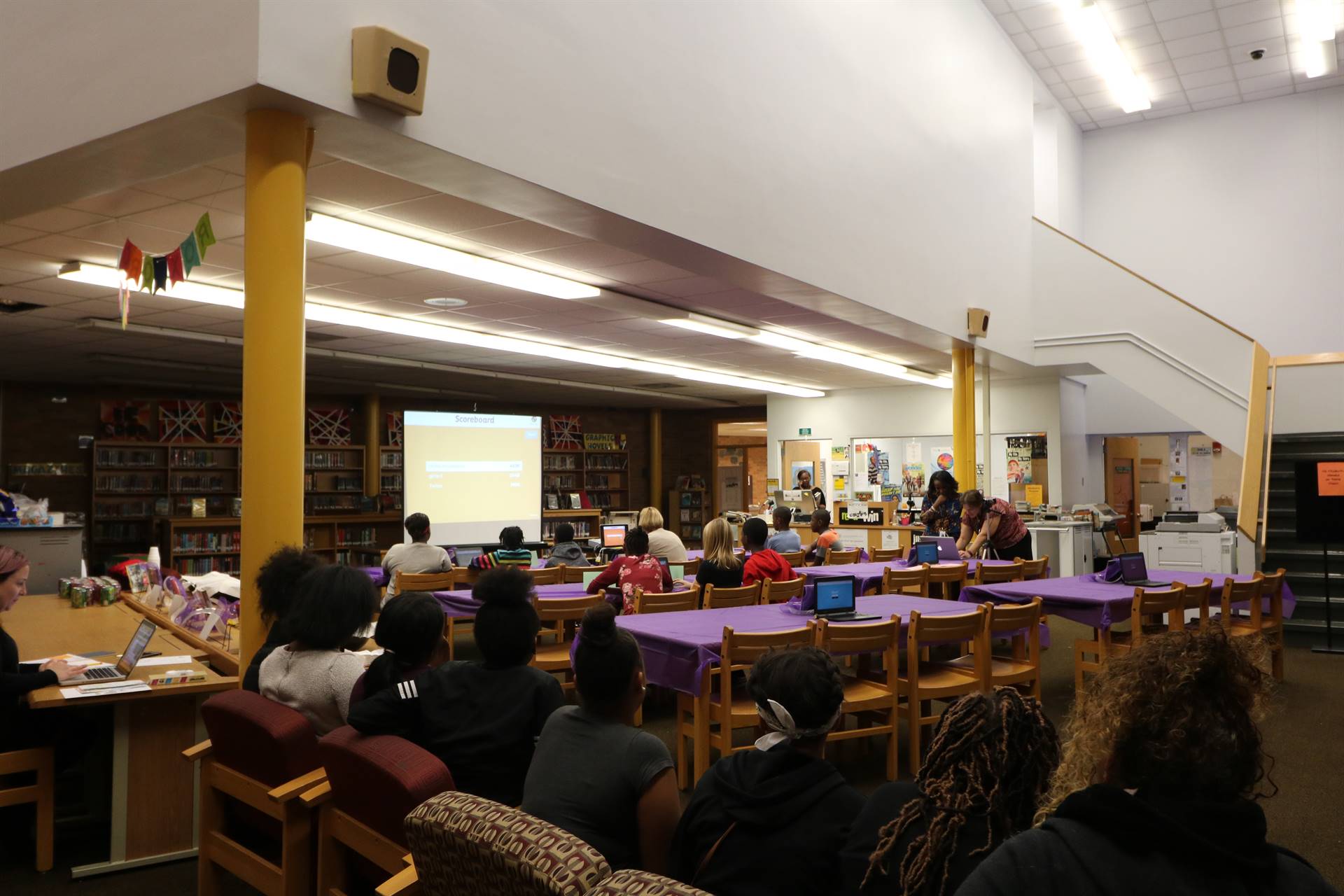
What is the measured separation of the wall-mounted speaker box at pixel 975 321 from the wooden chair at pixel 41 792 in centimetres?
865

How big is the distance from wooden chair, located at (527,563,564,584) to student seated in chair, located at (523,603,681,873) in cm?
495

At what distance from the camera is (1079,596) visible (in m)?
5.72

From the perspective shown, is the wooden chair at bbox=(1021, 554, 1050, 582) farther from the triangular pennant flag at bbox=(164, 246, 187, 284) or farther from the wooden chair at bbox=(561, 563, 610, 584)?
the triangular pennant flag at bbox=(164, 246, 187, 284)

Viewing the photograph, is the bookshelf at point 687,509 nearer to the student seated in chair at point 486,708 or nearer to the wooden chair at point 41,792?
the wooden chair at point 41,792

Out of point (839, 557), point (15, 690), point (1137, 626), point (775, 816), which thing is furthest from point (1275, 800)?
point (15, 690)

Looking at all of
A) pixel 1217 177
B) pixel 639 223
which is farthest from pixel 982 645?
pixel 1217 177

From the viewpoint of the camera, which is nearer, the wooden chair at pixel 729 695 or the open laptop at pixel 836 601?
the wooden chair at pixel 729 695

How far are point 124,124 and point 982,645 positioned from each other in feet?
15.3

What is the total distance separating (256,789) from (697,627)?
228 cm

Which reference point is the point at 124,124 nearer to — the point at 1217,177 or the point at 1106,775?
the point at 1106,775

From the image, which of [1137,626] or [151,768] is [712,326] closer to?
[1137,626]

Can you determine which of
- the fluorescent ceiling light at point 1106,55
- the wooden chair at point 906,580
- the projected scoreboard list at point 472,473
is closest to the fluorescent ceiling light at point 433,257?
the wooden chair at point 906,580

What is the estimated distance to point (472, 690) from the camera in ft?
8.74

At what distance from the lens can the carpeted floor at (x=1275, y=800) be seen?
11.2ft
